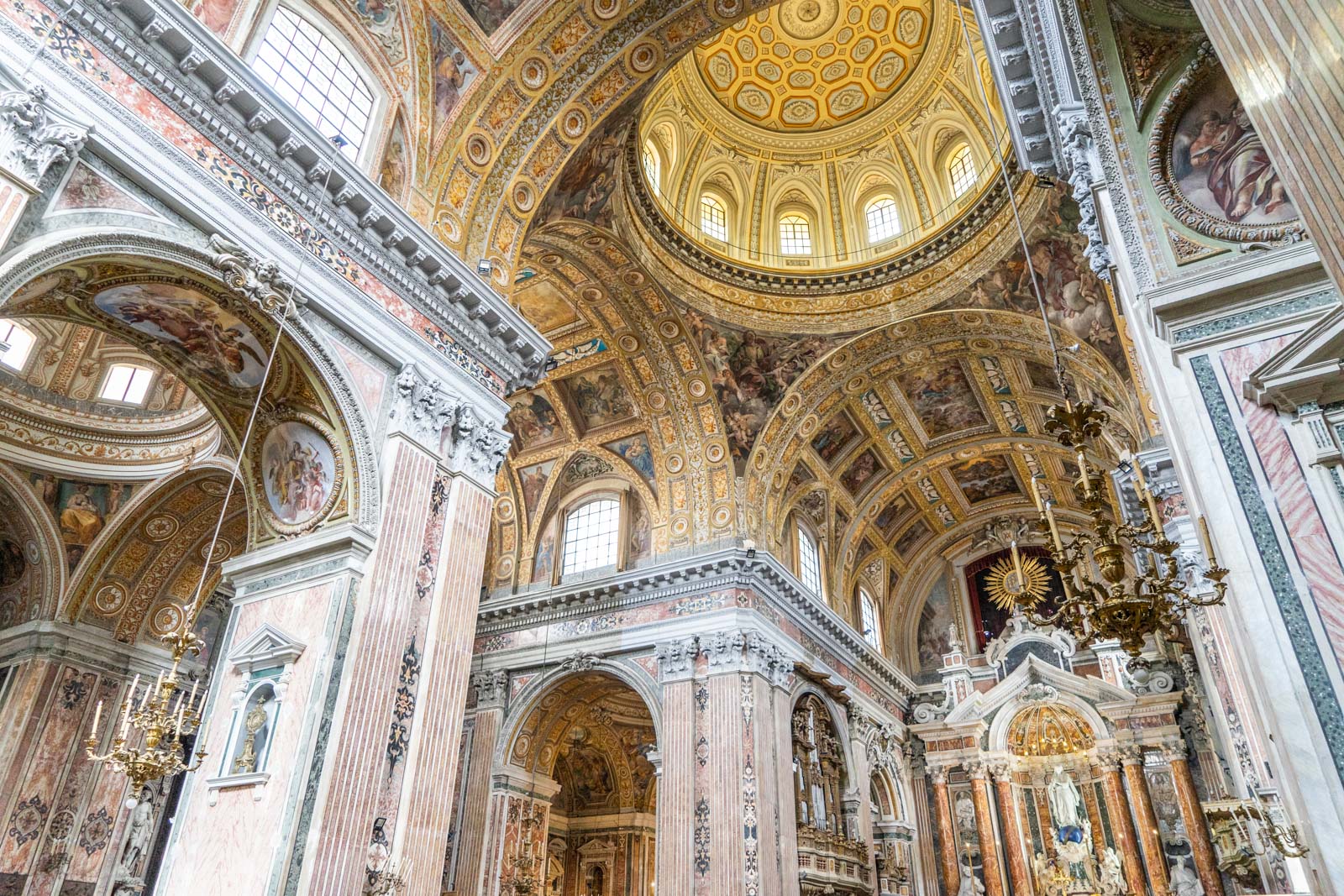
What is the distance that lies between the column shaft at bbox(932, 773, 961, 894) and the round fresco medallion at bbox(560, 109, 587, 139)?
18.9 metres

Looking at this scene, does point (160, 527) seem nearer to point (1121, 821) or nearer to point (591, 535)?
point (591, 535)

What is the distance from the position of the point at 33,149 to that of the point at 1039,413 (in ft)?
63.0

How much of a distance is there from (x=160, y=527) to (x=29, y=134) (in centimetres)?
1081

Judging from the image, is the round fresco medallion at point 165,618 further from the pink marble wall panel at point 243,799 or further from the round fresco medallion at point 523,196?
the round fresco medallion at point 523,196

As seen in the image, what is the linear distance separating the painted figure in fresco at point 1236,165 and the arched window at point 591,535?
13783 mm

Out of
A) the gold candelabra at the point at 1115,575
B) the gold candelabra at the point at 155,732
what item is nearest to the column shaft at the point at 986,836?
the gold candelabra at the point at 1115,575

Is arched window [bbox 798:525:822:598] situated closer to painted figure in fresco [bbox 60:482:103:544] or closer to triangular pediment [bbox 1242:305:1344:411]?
painted figure in fresco [bbox 60:482:103:544]

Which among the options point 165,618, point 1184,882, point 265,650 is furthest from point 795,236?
point 1184,882

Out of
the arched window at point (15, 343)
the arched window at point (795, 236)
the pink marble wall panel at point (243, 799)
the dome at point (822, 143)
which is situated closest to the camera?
the pink marble wall panel at point (243, 799)

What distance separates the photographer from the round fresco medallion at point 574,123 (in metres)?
12.1

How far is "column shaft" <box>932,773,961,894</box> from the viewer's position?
21156 millimetres

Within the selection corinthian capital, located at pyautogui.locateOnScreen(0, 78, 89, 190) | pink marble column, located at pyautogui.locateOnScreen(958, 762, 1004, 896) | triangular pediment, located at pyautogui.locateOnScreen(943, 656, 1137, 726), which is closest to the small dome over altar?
triangular pediment, located at pyautogui.locateOnScreen(943, 656, 1137, 726)

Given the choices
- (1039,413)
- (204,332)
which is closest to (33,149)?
(204,332)

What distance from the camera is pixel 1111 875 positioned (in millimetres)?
19750
